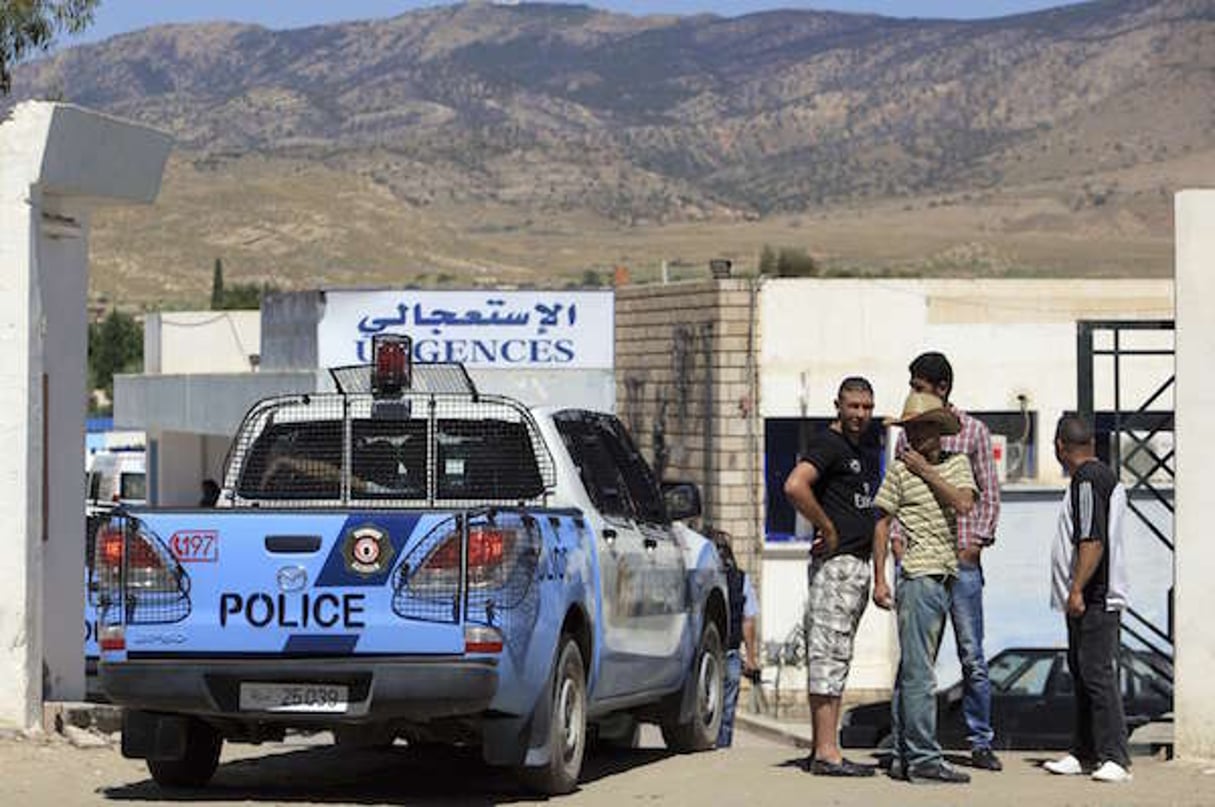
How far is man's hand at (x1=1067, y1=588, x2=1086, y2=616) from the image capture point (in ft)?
41.9

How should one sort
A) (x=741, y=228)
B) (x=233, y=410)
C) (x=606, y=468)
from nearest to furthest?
(x=606, y=468) → (x=233, y=410) → (x=741, y=228)

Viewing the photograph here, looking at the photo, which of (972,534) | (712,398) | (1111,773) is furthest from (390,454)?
(712,398)

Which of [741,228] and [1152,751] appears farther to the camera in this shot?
[741,228]

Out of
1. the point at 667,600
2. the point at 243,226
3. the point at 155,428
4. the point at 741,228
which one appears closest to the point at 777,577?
the point at 155,428

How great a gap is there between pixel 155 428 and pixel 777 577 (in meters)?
20.3

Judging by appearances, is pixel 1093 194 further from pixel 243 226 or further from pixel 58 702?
pixel 58 702

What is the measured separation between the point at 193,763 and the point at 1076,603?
439 centimetres

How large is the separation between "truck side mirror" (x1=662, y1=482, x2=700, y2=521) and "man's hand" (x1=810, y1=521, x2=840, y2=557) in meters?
1.68

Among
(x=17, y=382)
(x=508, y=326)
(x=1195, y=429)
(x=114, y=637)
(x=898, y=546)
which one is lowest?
(x=114, y=637)

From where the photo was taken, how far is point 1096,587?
1283 cm

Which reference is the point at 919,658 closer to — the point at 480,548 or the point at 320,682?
the point at 480,548

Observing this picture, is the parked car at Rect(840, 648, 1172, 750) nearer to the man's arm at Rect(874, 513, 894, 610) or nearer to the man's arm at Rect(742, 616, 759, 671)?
the man's arm at Rect(742, 616, 759, 671)

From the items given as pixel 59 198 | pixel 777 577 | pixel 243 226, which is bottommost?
pixel 777 577

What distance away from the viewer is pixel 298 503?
1307 cm
